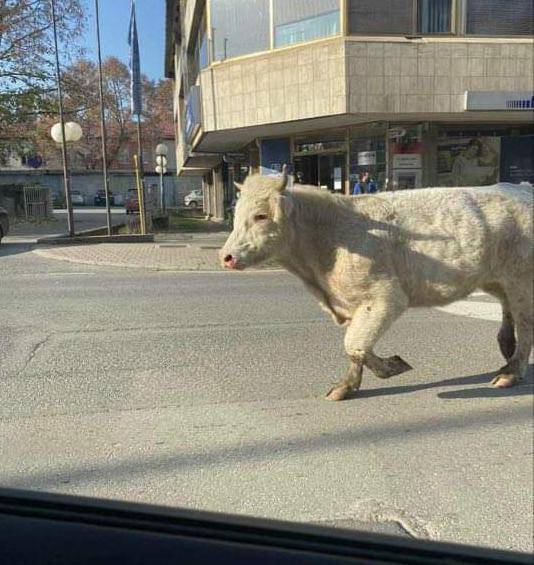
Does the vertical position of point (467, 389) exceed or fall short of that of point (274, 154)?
it falls short

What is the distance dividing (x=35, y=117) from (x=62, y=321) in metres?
24.2

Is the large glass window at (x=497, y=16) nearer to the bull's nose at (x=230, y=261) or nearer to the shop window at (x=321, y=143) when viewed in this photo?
the shop window at (x=321, y=143)

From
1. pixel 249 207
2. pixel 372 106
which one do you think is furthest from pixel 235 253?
pixel 372 106

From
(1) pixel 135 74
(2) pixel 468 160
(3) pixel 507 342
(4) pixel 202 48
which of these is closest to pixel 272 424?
(3) pixel 507 342

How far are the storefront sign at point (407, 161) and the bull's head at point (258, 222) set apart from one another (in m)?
13.1

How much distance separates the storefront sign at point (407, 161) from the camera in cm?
1639

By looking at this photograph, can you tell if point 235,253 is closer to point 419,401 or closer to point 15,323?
point 419,401

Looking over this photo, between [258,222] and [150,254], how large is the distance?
11.3 m

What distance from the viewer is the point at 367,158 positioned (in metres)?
16.9

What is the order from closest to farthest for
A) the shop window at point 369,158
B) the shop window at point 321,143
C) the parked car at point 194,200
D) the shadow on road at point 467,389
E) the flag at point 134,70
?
the shadow on road at point 467,389, the shop window at point 369,158, the shop window at point 321,143, the flag at point 134,70, the parked car at point 194,200

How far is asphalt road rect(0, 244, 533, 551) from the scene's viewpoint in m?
2.96

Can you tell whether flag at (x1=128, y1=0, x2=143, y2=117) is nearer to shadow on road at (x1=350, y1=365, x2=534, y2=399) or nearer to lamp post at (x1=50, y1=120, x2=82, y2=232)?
lamp post at (x1=50, y1=120, x2=82, y2=232)

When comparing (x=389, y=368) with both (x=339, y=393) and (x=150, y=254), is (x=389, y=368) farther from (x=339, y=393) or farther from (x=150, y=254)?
(x=150, y=254)

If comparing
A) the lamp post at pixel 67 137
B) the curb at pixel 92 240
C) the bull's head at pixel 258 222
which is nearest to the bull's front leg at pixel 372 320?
the bull's head at pixel 258 222
